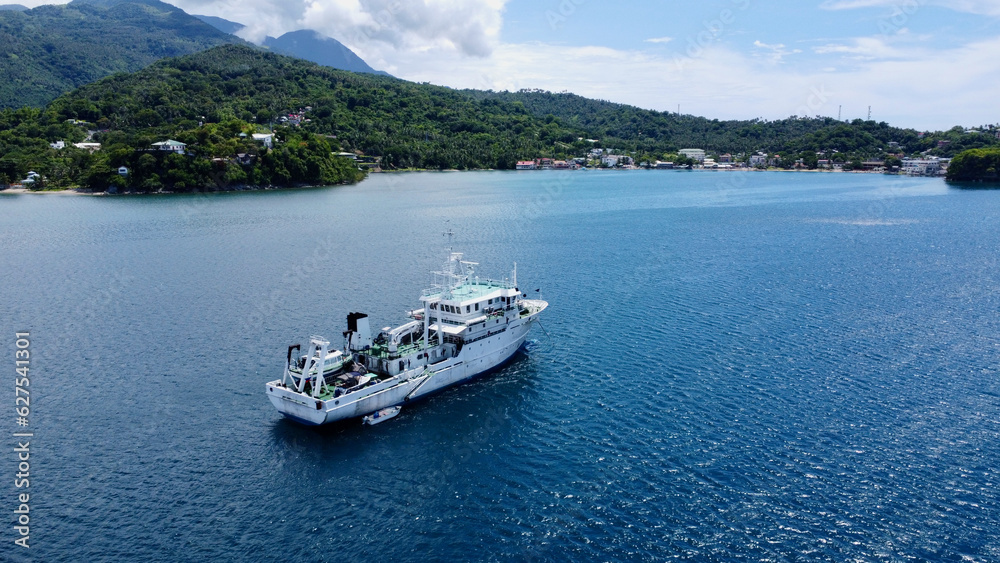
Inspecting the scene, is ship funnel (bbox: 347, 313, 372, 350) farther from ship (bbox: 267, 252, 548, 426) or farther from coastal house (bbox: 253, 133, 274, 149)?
coastal house (bbox: 253, 133, 274, 149)

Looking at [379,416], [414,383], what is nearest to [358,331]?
[414,383]

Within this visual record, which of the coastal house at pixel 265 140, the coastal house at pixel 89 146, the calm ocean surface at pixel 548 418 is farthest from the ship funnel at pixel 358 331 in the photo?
the coastal house at pixel 89 146

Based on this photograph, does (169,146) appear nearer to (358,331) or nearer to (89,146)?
(89,146)

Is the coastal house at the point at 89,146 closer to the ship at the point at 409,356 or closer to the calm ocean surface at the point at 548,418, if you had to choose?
the calm ocean surface at the point at 548,418

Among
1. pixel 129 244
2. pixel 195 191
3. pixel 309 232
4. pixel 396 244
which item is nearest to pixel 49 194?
pixel 195 191

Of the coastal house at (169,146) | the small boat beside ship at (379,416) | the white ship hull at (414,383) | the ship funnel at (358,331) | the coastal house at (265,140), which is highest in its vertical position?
the coastal house at (265,140)

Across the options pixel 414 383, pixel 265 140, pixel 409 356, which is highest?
pixel 265 140
